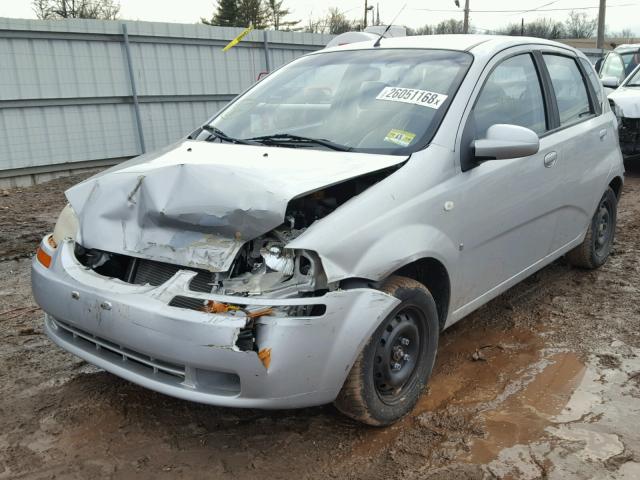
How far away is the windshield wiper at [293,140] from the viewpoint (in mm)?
3080

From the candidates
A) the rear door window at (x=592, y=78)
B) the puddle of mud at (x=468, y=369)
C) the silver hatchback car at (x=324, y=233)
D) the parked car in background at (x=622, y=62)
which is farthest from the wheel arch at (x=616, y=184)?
the parked car in background at (x=622, y=62)

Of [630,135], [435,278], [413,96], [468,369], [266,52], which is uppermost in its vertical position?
[266,52]

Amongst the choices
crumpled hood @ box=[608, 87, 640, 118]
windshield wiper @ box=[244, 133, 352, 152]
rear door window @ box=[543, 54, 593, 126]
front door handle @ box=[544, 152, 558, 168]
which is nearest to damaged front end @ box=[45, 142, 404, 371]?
windshield wiper @ box=[244, 133, 352, 152]

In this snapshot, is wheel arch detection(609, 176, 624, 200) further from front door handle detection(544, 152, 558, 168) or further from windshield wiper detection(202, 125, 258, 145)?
windshield wiper detection(202, 125, 258, 145)

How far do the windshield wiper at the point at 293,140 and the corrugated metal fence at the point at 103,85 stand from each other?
23.0 ft

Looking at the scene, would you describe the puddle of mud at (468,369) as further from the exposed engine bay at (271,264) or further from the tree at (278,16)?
the tree at (278,16)

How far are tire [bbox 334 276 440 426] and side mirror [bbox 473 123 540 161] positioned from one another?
0.80 meters

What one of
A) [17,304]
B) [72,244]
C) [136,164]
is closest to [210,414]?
[72,244]

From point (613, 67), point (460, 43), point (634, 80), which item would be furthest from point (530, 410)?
point (613, 67)

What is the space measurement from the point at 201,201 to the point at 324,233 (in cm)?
58

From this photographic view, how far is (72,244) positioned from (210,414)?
109 cm

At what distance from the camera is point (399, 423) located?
283cm

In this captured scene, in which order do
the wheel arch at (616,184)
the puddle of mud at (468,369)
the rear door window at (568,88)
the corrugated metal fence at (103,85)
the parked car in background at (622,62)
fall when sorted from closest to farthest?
the puddle of mud at (468,369) → the rear door window at (568,88) → the wheel arch at (616,184) → the corrugated metal fence at (103,85) → the parked car in background at (622,62)

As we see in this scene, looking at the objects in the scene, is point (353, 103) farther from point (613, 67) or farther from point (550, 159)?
point (613, 67)
